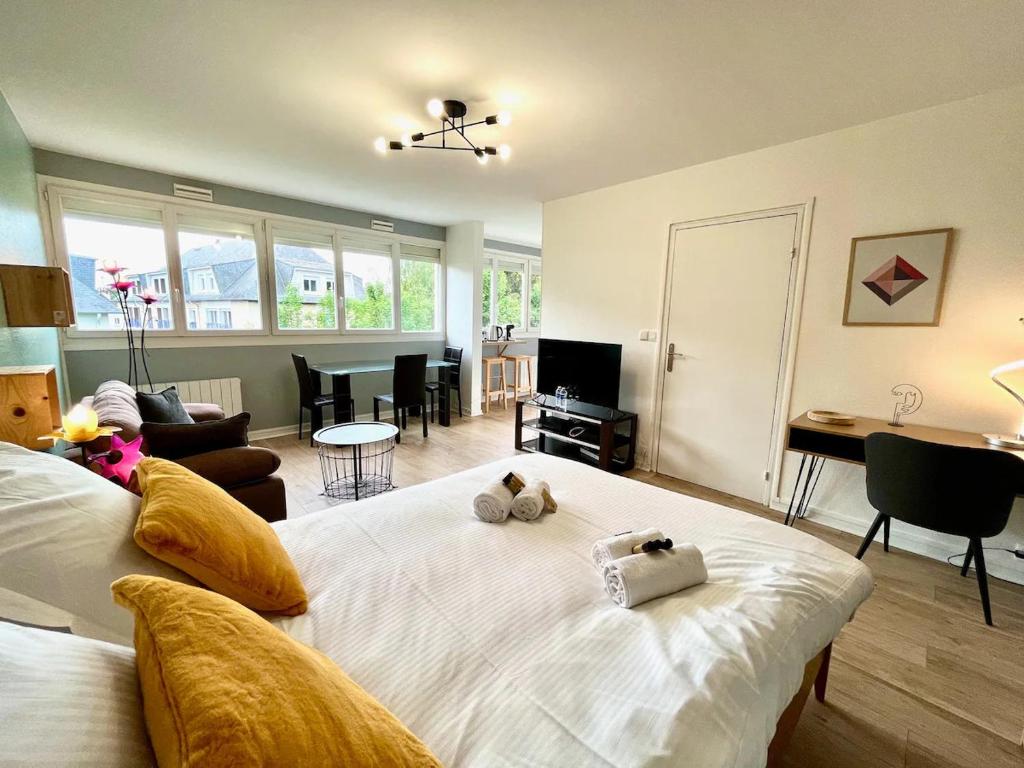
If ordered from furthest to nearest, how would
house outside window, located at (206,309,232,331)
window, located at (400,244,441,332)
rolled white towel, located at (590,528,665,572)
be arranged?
window, located at (400,244,441,332) < house outside window, located at (206,309,232,331) < rolled white towel, located at (590,528,665,572)

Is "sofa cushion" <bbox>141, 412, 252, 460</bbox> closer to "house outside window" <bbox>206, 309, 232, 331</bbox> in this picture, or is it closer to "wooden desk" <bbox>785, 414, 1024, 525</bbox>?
"house outside window" <bbox>206, 309, 232, 331</bbox>

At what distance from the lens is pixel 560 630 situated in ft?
3.42

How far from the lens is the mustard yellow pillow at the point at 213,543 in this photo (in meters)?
0.93

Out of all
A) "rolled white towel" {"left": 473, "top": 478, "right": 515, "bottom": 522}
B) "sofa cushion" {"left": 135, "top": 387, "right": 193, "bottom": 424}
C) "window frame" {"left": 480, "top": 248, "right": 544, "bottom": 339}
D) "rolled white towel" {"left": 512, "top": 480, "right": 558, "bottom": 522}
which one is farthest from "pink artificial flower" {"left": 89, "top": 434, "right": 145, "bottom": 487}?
"window frame" {"left": 480, "top": 248, "right": 544, "bottom": 339}

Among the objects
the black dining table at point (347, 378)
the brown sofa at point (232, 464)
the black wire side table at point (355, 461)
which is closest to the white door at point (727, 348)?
the black wire side table at point (355, 461)

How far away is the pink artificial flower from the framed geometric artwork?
3877 mm

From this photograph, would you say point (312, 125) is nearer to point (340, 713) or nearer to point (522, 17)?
point (522, 17)

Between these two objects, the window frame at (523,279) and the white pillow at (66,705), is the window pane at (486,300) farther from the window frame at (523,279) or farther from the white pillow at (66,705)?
the white pillow at (66,705)

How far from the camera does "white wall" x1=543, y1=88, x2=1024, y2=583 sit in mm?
2199

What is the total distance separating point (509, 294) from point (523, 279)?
409 millimetres

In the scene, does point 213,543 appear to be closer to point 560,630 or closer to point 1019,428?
point 560,630

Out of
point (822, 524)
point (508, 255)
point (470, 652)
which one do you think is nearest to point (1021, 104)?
point (822, 524)

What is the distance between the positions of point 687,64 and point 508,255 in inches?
190

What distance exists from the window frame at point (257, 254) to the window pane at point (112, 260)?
0.06 meters
